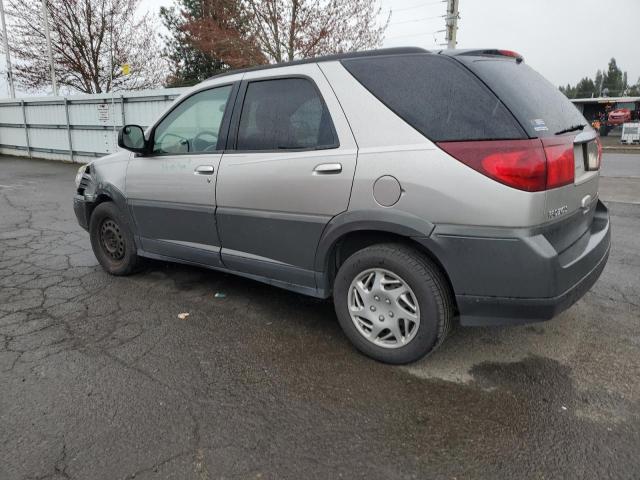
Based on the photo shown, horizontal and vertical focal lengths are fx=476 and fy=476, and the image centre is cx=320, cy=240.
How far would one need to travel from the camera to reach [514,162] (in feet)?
7.61

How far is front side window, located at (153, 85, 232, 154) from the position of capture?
3.62m

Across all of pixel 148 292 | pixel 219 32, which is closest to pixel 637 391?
pixel 148 292

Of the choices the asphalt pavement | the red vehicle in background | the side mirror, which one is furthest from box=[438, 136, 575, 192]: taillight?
the red vehicle in background

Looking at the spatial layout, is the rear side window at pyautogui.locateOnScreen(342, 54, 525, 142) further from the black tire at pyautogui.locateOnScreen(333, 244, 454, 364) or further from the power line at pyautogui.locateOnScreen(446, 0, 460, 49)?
the power line at pyautogui.locateOnScreen(446, 0, 460, 49)

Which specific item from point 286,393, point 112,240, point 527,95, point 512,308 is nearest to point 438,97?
point 527,95

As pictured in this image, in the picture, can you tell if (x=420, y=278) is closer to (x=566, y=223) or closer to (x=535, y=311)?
(x=535, y=311)

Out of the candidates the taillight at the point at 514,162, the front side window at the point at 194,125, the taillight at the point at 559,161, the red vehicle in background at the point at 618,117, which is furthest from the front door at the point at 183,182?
the red vehicle in background at the point at 618,117

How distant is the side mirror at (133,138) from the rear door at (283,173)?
0.97m

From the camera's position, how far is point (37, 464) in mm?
2082

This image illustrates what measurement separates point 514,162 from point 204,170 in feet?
7.23

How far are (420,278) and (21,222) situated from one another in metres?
6.75

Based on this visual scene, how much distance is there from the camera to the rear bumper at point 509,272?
237 cm

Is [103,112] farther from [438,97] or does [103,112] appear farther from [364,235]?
[438,97]

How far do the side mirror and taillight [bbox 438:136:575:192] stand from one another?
267 centimetres
